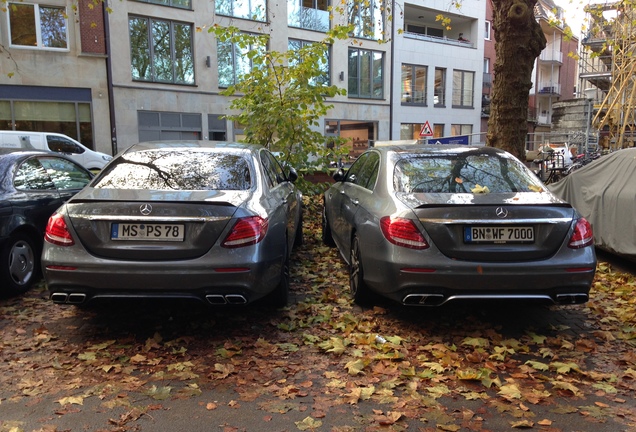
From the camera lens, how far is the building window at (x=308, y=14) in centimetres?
2594

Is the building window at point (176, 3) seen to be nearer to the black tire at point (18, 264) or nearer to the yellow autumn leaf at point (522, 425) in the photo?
the black tire at point (18, 264)

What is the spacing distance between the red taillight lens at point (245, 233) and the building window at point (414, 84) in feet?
94.6

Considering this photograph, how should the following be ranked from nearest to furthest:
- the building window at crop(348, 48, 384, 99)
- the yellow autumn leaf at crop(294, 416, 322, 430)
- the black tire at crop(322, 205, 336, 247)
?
the yellow autumn leaf at crop(294, 416, 322, 430), the black tire at crop(322, 205, 336, 247), the building window at crop(348, 48, 384, 99)

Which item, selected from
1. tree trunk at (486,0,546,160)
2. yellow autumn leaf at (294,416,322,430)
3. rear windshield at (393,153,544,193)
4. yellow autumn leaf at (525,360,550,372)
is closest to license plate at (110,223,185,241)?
yellow autumn leaf at (294,416,322,430)

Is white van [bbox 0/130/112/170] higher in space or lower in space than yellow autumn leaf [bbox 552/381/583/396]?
higher

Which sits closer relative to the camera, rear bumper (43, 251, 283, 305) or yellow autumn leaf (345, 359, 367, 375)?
yellow autumn leaf (345, 359, 367, 375)

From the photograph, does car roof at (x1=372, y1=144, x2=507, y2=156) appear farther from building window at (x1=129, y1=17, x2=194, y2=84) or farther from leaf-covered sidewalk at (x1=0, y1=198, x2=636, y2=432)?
building window at (x1=129, y1=17, x2=194, y2=84)

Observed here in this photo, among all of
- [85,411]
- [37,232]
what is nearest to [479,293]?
[85,411]

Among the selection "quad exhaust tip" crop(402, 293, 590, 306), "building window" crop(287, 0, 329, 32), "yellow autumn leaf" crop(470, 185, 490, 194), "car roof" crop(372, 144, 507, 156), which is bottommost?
"quad exhaust tip" crop(402, 293, 590, 306)

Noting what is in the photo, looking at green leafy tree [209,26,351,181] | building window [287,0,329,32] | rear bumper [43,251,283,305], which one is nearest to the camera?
rear bumper [43,251,283,305]

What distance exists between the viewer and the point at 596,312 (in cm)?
459

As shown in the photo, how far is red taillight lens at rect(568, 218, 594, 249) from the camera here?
377 centimetres

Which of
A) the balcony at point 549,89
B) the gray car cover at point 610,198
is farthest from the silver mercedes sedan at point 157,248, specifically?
the balcony at point 549,89

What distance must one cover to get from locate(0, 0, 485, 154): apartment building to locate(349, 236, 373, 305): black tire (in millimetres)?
12080
